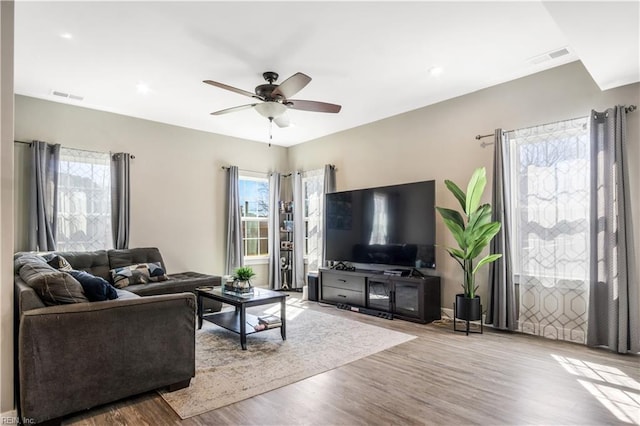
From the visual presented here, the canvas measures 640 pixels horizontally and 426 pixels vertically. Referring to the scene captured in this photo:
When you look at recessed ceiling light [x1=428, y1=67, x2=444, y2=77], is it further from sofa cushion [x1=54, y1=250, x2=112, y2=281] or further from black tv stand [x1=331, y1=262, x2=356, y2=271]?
sofa cushion [x1=54, y1=250, x2=112, y2=281]

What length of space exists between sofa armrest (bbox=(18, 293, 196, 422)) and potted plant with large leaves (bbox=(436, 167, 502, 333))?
9.42 ft

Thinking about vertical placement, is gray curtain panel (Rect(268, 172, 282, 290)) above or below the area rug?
above

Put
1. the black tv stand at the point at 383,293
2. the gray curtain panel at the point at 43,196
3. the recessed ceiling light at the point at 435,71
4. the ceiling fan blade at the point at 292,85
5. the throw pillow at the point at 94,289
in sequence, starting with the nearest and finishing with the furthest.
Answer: the throw pillow at the point at 94,289, the ceiling fan blade at the point at 292,85, the recessed ceiling light at the point at 435,71, the gray curtain panel at the point at 43,196, the black tv stand at the point at 383,293

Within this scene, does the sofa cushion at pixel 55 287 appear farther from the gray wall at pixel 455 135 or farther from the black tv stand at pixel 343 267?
the gray wall at pixel 455 135

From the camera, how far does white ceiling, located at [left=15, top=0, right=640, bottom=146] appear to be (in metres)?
2.71

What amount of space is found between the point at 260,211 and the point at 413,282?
3.52m

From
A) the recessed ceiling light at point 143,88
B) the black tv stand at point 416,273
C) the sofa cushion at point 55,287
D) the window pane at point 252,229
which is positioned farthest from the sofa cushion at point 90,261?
the black tv stand at point 416,273

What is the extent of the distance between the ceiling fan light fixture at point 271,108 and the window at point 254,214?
9.74 feet

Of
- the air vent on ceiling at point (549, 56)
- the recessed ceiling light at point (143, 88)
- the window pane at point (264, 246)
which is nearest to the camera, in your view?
the air vent on ceiling at point (549, 56)

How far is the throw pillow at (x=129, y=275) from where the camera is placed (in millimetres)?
4469

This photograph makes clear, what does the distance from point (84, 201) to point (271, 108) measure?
307cm

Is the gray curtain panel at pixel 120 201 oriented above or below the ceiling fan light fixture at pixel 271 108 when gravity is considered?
below

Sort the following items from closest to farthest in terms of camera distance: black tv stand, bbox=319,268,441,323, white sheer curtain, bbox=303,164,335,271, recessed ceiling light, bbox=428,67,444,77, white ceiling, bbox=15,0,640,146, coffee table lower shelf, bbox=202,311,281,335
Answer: white ceiling, bbox=15,0,640,146, coffee table lower shelf, bbox=202,311,281,335, recessed ceiling light, bbox=428,67,444,77, black tv stand, bbox=319,268,441,323, white sheer curtain, bbox=303,164,335,271

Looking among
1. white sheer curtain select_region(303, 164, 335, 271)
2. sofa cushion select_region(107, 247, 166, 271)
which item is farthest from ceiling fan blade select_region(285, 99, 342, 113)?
sofa cushion select_region(107, 247, 166, 271)
